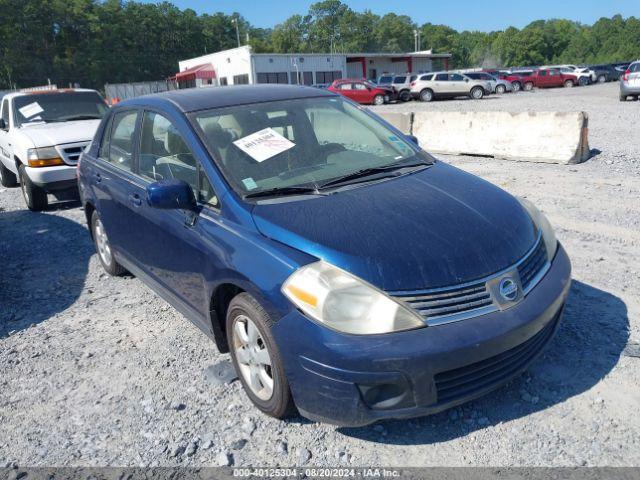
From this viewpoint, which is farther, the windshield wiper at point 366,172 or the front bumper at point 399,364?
the windshield wiper at point 366,172

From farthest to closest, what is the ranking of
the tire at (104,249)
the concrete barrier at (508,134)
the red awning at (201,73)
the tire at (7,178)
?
the red awning at (201,73)
the tire at (7,178)
the concrete barrier at (508,134)
the tire at (104,249)

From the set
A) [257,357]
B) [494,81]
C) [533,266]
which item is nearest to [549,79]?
[494,81]

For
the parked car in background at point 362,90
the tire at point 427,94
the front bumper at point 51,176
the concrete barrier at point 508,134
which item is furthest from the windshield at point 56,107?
the tire at point 427,94

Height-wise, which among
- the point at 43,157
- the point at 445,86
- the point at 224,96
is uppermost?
the point at 224,96

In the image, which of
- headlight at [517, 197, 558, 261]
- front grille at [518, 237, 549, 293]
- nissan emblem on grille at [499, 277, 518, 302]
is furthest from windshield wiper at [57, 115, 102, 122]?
nissan emblem on grille at [499, 277, 518, 302]

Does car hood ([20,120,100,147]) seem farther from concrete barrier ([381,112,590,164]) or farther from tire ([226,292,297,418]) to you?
concrete barrier ([381,112,590,164])

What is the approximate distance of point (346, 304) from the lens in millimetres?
2506

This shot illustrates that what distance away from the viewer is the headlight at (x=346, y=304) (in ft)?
8.09

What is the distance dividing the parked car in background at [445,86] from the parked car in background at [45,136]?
26.8 m

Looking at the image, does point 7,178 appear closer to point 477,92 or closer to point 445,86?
point 445,86

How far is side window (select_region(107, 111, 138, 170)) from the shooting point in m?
4.27

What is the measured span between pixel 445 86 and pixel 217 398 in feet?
108

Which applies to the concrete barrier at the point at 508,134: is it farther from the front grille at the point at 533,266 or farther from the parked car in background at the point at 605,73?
the parked car in background at the point at 605,73

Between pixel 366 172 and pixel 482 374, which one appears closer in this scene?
pixel 482 374
